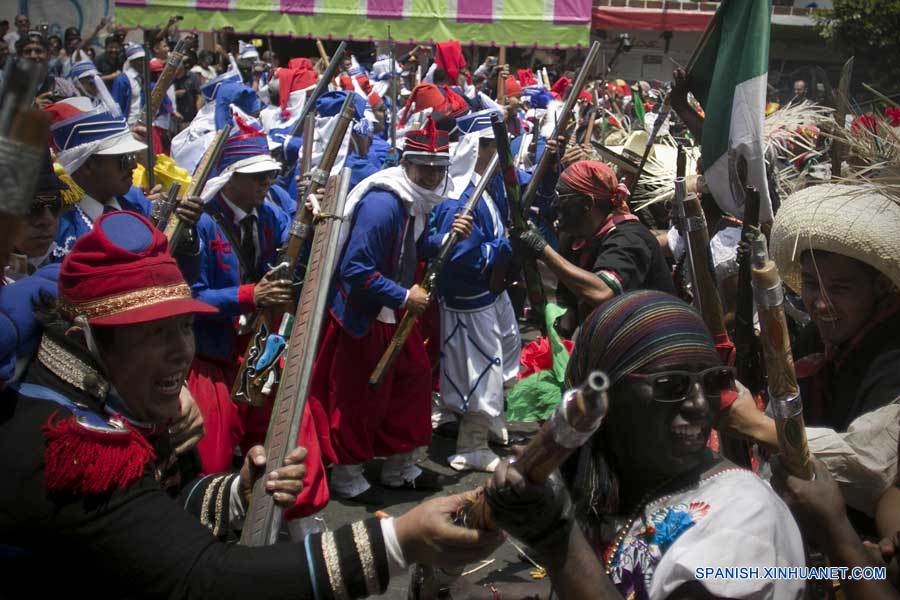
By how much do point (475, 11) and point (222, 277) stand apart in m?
20.3

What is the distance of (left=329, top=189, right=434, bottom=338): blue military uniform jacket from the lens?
532 centimetres

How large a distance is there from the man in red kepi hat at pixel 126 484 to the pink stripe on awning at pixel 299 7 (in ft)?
73.5

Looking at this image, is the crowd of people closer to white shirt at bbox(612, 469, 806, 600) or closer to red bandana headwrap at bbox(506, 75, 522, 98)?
white shirt at bbox(612, 469, 806, 600)

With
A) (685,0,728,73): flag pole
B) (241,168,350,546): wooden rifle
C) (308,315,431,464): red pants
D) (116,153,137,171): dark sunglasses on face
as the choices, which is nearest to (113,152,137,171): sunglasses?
(116,153,137,171): dark sunglasses on face

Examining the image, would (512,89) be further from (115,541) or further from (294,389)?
(115,541)

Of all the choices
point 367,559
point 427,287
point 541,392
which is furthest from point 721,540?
point 427,287

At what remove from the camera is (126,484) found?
185 centimetres

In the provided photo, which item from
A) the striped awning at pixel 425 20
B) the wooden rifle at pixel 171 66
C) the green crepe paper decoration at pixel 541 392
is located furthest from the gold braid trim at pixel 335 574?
the striped awning at pixel 425 20

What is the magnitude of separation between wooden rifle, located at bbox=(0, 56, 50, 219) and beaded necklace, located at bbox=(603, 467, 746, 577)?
4.67 ft

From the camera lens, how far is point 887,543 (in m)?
2.00

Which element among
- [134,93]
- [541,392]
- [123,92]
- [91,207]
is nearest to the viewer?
[541,392]

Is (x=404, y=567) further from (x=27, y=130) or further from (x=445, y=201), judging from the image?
(x=445, y=201)

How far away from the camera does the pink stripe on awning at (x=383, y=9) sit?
2302cm

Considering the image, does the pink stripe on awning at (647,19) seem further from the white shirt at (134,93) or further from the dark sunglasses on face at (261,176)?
the dark sunglasses on face at (261,176)
